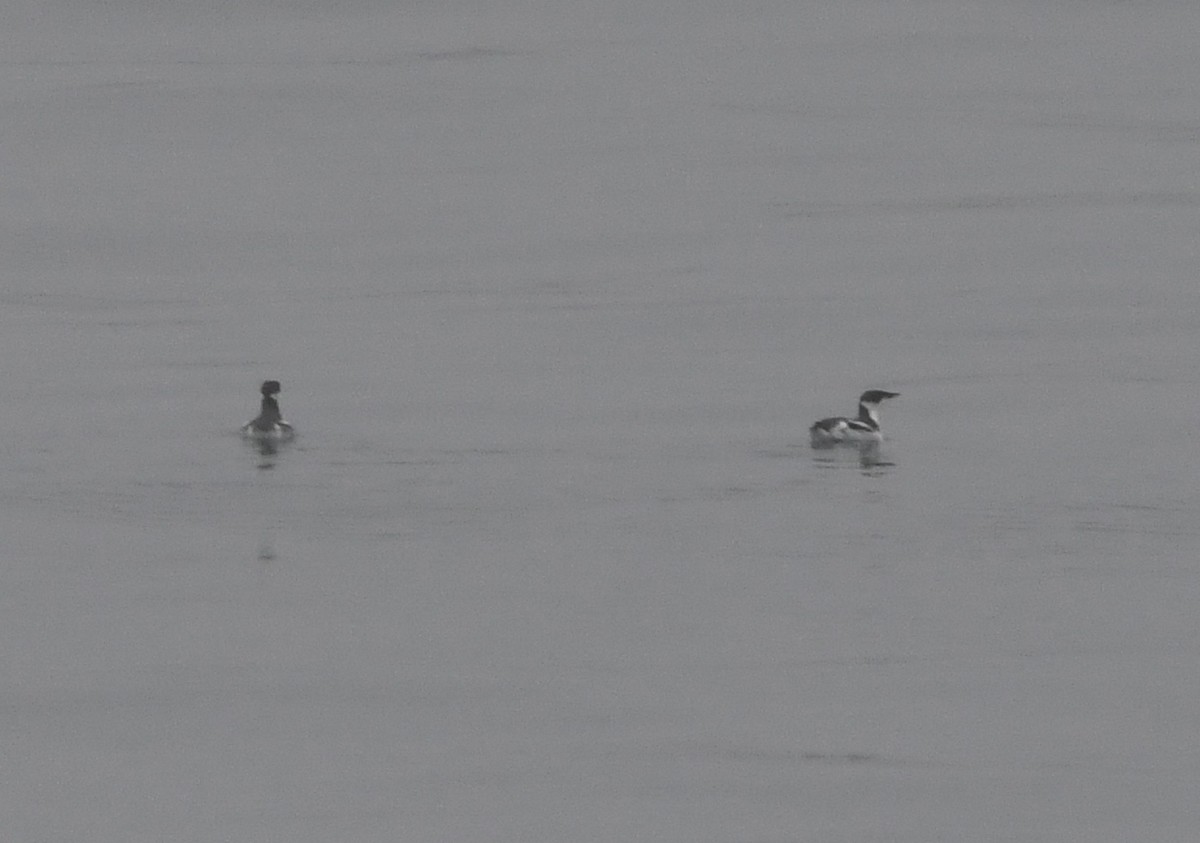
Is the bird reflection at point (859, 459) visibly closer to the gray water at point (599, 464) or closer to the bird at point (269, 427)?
the gray water at point (599, 464)

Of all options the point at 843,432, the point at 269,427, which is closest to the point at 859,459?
the point at 843,432

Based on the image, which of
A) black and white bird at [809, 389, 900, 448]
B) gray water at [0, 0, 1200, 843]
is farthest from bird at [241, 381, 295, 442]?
black and white bird at [809, 389, 900, 448]

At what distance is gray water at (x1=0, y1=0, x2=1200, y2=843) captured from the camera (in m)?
16.4

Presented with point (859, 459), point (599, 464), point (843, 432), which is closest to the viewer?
point (599, 464)

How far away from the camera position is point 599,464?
26656 mm

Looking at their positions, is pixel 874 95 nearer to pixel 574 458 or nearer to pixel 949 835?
pixel 574 458

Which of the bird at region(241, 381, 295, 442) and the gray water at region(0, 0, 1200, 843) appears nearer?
the gray water at region(0, 0, 1200, 843)

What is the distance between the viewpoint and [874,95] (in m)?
63.3

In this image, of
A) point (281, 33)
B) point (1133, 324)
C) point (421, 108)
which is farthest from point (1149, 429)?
point (281, 33)

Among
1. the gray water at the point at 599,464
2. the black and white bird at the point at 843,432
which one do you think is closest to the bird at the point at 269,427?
the gray water at the point at 599,464

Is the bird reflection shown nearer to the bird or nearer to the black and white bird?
the black and white bird

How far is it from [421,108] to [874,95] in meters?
9.84

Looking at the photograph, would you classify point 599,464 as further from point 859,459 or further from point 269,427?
point 269,427

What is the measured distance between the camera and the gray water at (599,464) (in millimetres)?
16391
